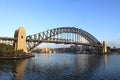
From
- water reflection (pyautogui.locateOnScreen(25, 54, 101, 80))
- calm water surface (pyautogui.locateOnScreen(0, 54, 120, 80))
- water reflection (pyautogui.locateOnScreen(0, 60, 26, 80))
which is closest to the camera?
water reflection (pyautogui.locateOnScreen(0, 60, 26, 80))

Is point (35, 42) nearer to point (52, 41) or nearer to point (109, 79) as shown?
point (52, 41)

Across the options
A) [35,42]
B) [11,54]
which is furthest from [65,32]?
[11,54]

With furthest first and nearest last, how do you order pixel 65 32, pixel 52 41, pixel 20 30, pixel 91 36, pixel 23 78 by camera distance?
pixel 91 36 < pixel 65 32 < pixel 52 41 < pixel 20 30 < pixel 23 78

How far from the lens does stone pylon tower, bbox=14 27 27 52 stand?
101537mm

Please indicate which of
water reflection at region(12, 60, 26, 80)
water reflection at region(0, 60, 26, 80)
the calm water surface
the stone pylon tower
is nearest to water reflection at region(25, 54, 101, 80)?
the calm water surface

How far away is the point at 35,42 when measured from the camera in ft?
360

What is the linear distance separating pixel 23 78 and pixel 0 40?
6606 centimetres

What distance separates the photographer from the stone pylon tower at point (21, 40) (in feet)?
333

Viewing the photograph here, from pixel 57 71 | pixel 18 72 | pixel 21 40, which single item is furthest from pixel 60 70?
pixel 21 40

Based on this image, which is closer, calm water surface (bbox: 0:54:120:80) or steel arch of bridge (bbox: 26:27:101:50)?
calm water surface (bbox: 0:54:120:80)

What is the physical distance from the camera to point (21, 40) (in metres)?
103

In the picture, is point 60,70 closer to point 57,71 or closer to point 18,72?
point 57,71

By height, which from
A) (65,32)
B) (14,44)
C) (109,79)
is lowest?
(109,79)

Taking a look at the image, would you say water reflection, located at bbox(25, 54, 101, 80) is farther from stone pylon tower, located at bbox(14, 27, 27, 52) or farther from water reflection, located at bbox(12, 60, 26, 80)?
stone pylon tower, located at bbox(14, 27, 27, 52)
